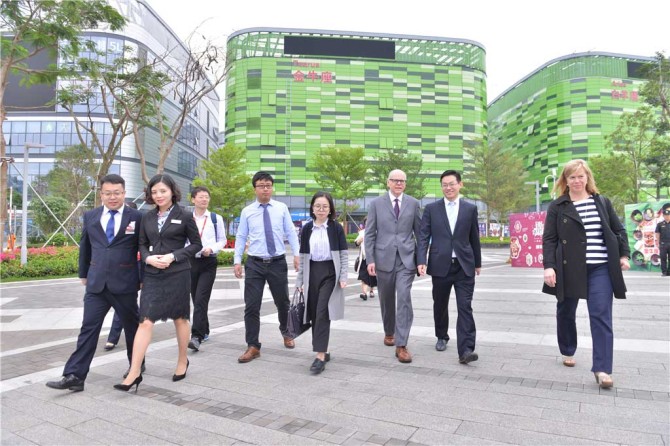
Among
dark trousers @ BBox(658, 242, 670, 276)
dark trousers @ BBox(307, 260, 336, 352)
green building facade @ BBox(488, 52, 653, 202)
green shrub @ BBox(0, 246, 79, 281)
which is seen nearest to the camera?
dark trousers @ BBox(307, 260, 336, 352)

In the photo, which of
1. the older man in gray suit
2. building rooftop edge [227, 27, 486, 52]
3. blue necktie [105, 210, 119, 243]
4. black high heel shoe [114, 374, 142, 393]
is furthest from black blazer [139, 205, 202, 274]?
building rooftop edge [227, 27, 486, 52]

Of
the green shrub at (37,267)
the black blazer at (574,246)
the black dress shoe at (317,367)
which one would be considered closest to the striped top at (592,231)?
the black blazer at (574,246)

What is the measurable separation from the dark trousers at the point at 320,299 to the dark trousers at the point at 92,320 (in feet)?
5.45

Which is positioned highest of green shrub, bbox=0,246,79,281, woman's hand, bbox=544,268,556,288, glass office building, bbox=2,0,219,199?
glass office building, bbox=2,0,219,199

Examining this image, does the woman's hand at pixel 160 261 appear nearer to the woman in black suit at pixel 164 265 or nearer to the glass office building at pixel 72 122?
the woman in black suit at pixel 164 265

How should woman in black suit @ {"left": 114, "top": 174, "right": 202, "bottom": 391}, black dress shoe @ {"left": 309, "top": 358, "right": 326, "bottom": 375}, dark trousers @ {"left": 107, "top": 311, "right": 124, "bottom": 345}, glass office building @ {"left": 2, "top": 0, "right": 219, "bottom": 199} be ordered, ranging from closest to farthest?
woman in black suit @ {"left": 114, "top": 174, "right": 202, "bottom": 391} → black dress shoe @ {"left": 309, "top": 358, "right": 326, "bottom": 375} → dark trousers @ {"left": 107, "top": 311, "right": 124, "bottom": 345} → glass office building @ {"left": 2, "top": 0, "right": 219, "bottom": 199}

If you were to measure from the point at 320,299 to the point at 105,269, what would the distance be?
1953 mm

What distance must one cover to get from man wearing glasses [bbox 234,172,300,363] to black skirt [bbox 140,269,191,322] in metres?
1.00

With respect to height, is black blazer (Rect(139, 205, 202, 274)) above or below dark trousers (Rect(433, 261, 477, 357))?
above

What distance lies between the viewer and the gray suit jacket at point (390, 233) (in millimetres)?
4805

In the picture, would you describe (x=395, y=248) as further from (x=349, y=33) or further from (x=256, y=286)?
(x=349, y=33)

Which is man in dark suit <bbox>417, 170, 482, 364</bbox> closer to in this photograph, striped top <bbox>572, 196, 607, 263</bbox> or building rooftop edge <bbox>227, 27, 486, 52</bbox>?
striped top <bbox>572, 196, 607, 263</bbox>

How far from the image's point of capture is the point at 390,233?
4.87 m

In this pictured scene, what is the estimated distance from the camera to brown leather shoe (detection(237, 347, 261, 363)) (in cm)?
465
